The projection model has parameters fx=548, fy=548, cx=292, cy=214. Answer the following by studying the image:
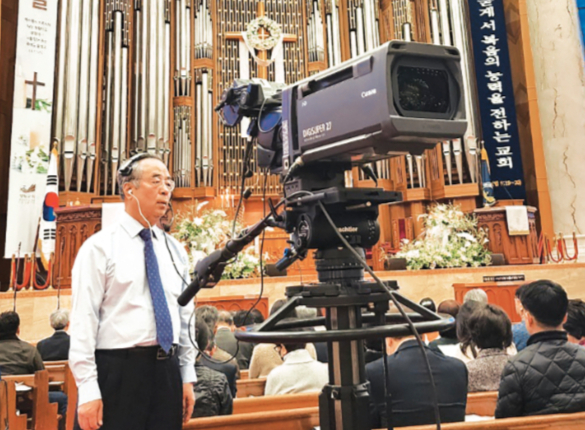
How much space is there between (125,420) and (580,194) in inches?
321

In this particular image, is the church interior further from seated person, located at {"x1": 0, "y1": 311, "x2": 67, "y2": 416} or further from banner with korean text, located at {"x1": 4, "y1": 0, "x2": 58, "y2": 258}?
seated person, located at {"x1": 0, "y1": 311, "x2": 67, "y2": 416}

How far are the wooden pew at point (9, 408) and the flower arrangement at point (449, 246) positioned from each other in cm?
521

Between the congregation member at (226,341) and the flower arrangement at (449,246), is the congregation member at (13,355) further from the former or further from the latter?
the flower arrangement at (449,246)

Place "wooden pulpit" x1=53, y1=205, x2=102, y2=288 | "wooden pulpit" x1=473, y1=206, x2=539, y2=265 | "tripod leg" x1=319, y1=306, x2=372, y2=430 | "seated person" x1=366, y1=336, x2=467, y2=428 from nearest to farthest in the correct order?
"tripod leg" x1=319, y1=306, x2=372, y2=430
"seated person" x1=366, y1=336, x2=467, y2=428
"wooden pulpit" x1=53, y1=205, x2=102, y2=288
"wooden pulpit" x1=473, y1=206, x2=539, y2=265

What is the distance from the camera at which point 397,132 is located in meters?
0.99

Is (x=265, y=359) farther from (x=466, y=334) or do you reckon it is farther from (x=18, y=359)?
(x=18, y=359)

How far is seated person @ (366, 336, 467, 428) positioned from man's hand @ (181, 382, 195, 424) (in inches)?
23.9

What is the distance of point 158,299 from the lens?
5.28ft

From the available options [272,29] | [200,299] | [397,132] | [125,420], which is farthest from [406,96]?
[272,29]

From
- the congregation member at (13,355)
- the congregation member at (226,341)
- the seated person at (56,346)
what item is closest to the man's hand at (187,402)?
the congregation member at (226,341)

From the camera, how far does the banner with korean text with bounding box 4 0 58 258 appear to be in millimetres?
6824

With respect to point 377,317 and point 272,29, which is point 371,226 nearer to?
point 377,317

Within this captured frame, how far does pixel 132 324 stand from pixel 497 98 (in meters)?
8.41

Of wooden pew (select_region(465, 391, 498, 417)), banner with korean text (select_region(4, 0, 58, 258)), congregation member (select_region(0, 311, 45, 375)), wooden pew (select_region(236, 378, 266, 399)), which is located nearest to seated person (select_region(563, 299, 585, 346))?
wooden pew (select_region(465, 391, 498, 417))
